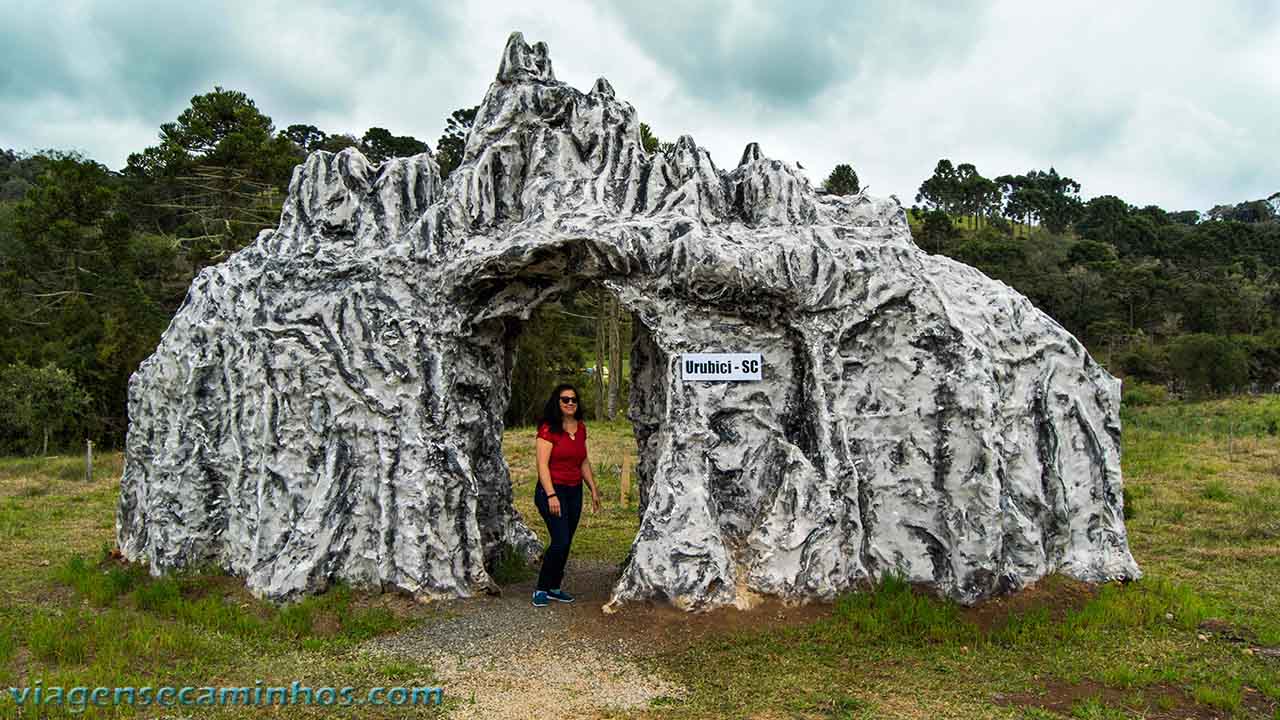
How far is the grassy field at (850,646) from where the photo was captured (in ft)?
20.4

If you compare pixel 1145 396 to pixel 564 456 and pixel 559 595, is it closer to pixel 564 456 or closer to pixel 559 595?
pixel 559 595

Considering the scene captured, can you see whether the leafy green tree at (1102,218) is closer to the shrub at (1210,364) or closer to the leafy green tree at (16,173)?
the shrub at (1210,364)

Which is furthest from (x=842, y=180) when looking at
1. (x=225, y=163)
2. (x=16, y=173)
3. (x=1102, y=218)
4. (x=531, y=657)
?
(x=16, y=173)

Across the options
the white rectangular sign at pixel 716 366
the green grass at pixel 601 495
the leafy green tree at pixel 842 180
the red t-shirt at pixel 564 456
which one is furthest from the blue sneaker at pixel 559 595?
the leafy green tree at pixel 842 180

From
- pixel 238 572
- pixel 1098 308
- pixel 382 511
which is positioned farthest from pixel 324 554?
pixel 1098 308

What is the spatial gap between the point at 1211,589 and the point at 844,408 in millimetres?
4511

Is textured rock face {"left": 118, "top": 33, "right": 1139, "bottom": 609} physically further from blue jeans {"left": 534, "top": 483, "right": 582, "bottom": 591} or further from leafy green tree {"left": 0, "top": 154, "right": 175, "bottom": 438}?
leafy green tree {"left": 0, "top": 154, "right": 175, "bottom": 438}

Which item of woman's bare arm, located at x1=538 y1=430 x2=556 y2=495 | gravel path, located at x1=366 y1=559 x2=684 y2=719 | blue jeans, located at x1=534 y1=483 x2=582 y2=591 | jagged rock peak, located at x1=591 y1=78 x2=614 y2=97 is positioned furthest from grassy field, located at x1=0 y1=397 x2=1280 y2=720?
jagged rock peak, located at x1=591 y1=78 x2=614 y2=97

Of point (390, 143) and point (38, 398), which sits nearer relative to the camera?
point (38, 398)

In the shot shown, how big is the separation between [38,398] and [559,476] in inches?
787

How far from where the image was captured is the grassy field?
621cm

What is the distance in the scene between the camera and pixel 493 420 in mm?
9727

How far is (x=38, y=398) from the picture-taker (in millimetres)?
22359

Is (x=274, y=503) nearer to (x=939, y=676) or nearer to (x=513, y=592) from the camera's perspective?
(x=513, y=592)
